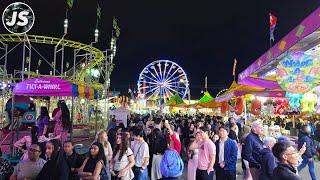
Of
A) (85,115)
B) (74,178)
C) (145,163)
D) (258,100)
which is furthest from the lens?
(85,115)

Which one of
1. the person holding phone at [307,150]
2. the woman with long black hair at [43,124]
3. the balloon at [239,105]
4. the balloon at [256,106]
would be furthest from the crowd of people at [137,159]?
the balloon at [256,106]

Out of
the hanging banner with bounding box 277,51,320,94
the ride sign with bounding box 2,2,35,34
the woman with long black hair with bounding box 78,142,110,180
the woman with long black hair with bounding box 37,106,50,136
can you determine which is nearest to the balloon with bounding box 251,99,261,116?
the hanging banner with bounding box 277,51,320,94

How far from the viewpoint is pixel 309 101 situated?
31.3ft

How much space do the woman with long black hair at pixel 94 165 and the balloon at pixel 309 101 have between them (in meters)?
5.76

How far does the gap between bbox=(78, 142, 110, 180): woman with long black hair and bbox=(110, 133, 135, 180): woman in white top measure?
87cm

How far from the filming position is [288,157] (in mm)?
4039

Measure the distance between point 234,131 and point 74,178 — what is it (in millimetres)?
5504

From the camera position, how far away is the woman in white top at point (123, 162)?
22.3ft

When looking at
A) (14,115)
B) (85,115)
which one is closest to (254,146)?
(14,115)

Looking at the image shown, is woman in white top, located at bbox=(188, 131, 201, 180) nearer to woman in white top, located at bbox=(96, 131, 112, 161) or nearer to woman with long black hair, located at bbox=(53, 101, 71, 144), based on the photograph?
woman in white top, located at bbox=(96, 131, 112, 161)

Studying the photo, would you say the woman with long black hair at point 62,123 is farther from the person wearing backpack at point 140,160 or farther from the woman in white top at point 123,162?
the woman in white top at point 123,162

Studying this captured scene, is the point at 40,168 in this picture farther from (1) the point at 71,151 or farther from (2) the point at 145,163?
(2) the point at 145,163

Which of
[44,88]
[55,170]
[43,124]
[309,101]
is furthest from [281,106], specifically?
[55,170]

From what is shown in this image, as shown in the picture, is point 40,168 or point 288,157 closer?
point 288,157
